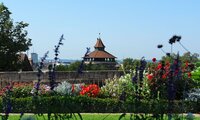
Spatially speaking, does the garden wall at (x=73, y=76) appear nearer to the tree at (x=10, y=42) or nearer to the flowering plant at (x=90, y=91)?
the flowering plant at (x=90, y=91)

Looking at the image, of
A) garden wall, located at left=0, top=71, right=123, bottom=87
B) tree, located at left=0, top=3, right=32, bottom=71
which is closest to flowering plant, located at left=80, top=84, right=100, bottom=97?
garden wall, located at left=0, top=71, right=123, bottom=87

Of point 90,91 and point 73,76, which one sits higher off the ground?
point 73,76

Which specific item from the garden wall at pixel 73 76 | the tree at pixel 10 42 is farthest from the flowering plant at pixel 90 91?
the tree at pixel 10 42

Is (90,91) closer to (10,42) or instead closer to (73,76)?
(73,76)

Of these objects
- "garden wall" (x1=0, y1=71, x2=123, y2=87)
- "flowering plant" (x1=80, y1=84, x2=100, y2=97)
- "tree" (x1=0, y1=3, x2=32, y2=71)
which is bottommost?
"flowering plant" (x1=80, y1=84, x2=100, y2=97)

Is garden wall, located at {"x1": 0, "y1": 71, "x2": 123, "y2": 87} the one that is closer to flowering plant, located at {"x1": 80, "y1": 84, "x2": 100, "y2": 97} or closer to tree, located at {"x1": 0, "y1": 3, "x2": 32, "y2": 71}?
flowering plant, located at {"x1": 80, "y1": 84, "x2": 100, "y2": 97}

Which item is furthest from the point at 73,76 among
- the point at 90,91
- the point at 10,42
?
the point at 10,42

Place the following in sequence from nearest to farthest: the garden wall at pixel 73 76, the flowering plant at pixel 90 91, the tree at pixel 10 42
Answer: the flowering plant at pixel 90 91 < the garden wall at pixel 73 76 < the tree at pixel 10 42

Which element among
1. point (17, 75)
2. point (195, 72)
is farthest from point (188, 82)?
point (17, 75)

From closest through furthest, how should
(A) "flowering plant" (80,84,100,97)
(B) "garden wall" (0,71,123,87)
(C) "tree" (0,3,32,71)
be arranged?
(A) "flowering plant" (80,84,100,97) < (B) "garden wall" (0,71,123,87) < (C) "tree" (0,3,32,71)

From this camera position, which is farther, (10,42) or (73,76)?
(10,42)

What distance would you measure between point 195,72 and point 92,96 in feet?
10.3

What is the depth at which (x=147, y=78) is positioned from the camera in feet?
50.3

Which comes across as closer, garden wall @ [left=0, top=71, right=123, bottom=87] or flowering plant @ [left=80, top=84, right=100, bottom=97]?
flowering plant @ [left=80, top=84, right=100, bottom=97]
